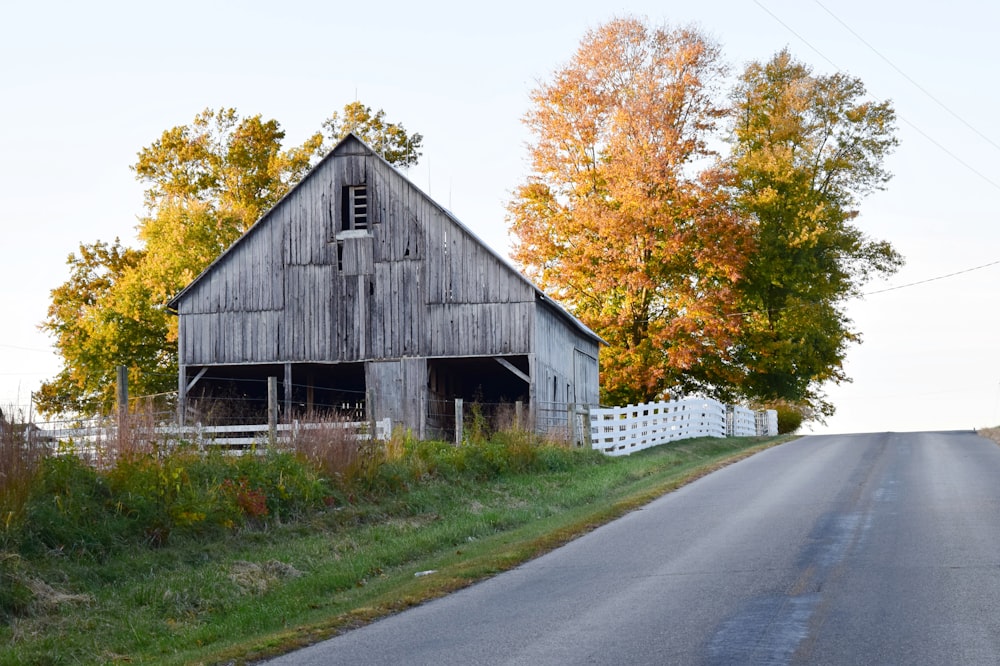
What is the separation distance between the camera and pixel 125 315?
141ft

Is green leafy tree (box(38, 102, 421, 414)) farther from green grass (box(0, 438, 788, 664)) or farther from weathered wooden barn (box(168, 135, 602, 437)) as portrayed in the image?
green grass (box(0, 438, 788, 664))

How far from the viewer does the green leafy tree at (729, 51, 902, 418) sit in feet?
145

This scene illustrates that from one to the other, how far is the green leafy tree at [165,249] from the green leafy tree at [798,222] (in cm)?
1416

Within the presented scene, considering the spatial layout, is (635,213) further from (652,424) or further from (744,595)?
(744,595)

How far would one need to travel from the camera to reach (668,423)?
35.2 m

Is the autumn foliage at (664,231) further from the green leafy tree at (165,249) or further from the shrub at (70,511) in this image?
the shrub at (70,511)

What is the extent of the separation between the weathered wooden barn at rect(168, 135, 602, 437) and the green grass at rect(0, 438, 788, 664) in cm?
1061

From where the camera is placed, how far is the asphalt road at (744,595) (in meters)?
8.26

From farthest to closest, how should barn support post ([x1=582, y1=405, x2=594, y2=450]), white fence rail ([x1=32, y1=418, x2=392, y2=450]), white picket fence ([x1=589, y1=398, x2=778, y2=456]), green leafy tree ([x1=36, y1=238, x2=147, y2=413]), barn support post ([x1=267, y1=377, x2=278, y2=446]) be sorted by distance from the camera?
1. green leafy tree ([x1=36, y1=238, x2=147, y2=413])
2. white picket fence ([x1=589, y1=398, x2=778, y2=456])
3. barn support post ([x1=582, y1=405, x2=594, y2=450])
4. barn support post ([x1=267, y1=377, x2=278, y2=446])
5. white fence rail ([x1=32, y1=418, x2=392, y2=450])

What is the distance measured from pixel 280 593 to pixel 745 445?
24368 mm

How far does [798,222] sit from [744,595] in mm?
36532

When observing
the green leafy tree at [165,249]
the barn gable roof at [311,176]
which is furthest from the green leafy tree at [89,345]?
the barn gable roof at [311,176]

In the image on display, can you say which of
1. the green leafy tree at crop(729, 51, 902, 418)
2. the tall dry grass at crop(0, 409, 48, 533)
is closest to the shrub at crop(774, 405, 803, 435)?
the green leafy tree at crop(729, 51, 902, 418)

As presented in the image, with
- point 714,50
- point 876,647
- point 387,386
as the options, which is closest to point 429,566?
point 876,647
